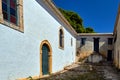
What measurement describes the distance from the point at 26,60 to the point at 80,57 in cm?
2038

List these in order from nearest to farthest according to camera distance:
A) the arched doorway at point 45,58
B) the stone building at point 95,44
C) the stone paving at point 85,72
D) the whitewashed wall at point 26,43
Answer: the whitewashed wall at point 26,43 → the arched doorway at point 45,58 → the stone paving at point 85,72 → the stone building at point 95,44

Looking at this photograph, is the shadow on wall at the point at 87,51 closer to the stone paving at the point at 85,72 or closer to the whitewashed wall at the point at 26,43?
the stone paving at the point at 85,72

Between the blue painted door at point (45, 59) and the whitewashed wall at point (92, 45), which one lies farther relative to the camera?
the whitewashed wall at point (92, 45)

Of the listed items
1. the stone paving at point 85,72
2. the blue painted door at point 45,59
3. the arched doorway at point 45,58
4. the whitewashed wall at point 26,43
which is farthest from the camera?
the blue painted door at point 45,59

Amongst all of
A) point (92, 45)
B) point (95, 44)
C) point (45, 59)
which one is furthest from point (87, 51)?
point (45, 59)

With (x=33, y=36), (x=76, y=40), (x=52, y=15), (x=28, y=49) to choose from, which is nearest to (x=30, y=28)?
(x=33, y=36)

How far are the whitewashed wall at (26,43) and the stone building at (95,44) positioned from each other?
15.8m

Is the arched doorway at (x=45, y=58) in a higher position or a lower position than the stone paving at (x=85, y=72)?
higher

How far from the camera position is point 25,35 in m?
9.13

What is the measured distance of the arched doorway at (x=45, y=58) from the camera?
38.5 ft

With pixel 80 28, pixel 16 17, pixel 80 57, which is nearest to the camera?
pixel 16 17

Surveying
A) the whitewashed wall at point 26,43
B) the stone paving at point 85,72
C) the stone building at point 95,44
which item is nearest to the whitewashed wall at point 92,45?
the stone building at point 95,44

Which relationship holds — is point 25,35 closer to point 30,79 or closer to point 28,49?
point 28,49

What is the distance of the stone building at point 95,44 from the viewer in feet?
92.1
